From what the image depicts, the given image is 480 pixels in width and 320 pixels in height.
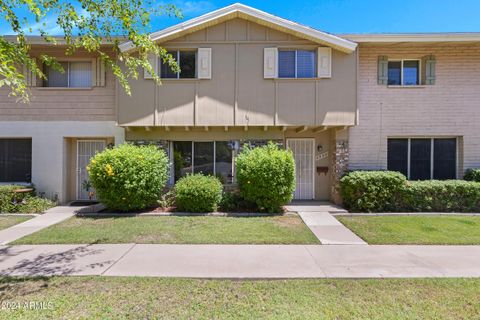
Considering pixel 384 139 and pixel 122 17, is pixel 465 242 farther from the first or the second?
pixel 122 17

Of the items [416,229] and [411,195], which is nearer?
[416,229]

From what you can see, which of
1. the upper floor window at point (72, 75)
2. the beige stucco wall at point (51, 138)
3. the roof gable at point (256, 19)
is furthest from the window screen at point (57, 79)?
the roof gable at point (256, 19)

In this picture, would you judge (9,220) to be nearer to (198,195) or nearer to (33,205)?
(33,205)

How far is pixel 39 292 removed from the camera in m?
3.71

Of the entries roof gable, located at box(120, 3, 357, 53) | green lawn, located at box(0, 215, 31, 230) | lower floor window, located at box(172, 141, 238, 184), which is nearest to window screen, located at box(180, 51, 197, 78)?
roof gable, located at box(120, 3, 357, 53)

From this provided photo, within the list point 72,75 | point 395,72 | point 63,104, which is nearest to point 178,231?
point 63,104

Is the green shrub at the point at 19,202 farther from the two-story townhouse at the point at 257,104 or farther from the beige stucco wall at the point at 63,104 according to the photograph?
the beige stucco wall at the point at 63,104

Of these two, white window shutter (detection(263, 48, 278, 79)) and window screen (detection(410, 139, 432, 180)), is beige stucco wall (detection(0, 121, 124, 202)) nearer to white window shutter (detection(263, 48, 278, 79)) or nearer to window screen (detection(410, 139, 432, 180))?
white window shutter (detection(263, 48, 278, 79))

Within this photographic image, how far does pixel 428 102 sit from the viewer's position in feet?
33.0

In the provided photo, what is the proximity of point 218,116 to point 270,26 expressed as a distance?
11.9ft

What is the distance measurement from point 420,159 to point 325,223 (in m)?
5.45

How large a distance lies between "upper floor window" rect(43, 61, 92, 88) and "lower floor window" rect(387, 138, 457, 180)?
39.2 feet

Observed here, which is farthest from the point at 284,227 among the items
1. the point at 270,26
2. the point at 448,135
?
the point at 448,135

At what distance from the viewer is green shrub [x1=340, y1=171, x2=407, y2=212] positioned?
870cm
